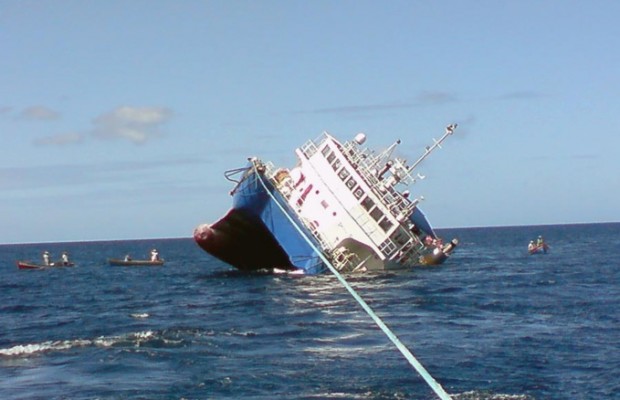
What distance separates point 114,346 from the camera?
26016 millimetres

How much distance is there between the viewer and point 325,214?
47.7 m

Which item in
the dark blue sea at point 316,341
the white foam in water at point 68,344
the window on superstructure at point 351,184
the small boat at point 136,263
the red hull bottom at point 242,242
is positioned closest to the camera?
the dark blue sea at point 316,341

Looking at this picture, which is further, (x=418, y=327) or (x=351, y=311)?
(x=351, y=311)

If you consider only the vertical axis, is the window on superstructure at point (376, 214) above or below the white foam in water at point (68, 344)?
above

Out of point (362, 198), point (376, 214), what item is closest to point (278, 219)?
Answer: point (362, 198)

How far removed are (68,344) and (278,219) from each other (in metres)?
19.8

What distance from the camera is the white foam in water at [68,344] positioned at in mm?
25875

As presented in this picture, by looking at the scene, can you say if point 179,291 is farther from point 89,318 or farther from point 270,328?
point 270,328

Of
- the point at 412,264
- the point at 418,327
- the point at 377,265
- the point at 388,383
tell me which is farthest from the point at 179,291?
the point at 388,383

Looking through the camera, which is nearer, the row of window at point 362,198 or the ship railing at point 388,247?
the ship railing at point 388,247

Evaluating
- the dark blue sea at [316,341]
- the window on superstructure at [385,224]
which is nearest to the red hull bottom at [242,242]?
the dark blue sea at [316,341]

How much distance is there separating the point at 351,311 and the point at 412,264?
764 inches

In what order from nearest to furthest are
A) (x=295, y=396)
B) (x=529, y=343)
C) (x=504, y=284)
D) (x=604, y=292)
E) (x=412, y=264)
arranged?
(x=295, y=396)
(x=529, y=343)
(x=604, y=292)
(x=504, y=284)
(x=412, y=264)

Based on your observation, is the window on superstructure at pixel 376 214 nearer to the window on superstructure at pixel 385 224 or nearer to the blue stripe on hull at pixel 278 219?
the window on superstructure at pixel 385 224
